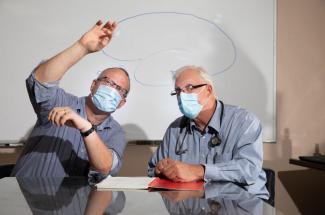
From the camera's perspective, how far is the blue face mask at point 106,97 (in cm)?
152

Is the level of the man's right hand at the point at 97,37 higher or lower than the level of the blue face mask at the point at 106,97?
higher

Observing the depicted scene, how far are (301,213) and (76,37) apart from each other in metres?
1.84

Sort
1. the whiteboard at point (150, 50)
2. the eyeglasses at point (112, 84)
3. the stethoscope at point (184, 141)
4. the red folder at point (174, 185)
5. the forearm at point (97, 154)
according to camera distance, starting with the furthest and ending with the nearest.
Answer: the whiteboard at point (150, 50) → the eyeglasses at point (112, 84) → the stethoscope at point (184, 141) → the forearm at point (97, 154) → the red folder at point (174, 185)

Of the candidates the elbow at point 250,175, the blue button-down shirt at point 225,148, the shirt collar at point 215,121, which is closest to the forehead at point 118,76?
the blue button-down shirt at point 225,148

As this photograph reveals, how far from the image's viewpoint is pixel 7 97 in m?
2.19

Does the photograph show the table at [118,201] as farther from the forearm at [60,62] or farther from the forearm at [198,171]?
the forearm at [60,62]

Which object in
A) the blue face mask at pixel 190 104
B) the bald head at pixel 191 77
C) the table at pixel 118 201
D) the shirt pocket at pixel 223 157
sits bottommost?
the table at pixel 118 201

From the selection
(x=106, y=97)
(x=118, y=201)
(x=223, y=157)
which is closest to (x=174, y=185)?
(x=118, y=201)

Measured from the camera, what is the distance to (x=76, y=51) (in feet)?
4.44

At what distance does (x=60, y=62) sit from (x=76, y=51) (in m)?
0.08

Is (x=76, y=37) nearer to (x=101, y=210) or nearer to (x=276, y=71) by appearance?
(x=276, y=71)

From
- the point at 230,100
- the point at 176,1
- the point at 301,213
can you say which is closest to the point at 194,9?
the point at 176,1

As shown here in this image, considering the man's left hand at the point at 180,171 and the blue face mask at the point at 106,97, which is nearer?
the man's left hand at the point at 180,171

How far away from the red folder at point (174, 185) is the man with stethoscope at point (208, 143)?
0.03 m
